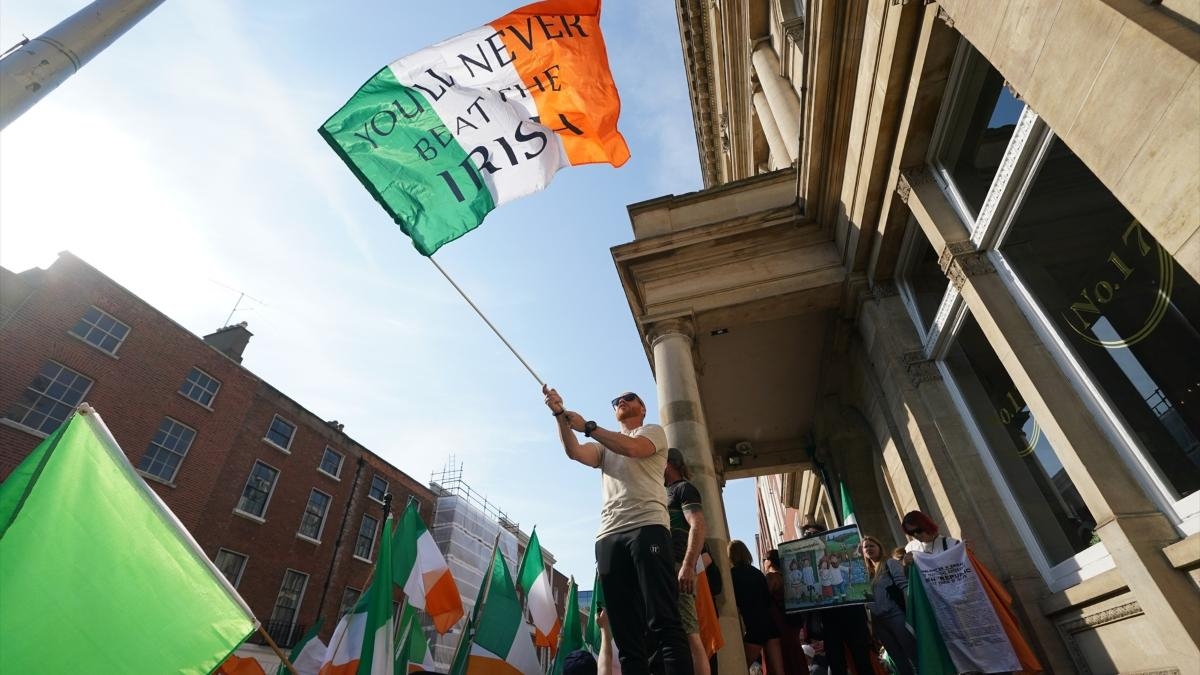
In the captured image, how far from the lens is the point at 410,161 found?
16.2ft

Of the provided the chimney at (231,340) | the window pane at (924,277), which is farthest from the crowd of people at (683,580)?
the chimney at (231,340)

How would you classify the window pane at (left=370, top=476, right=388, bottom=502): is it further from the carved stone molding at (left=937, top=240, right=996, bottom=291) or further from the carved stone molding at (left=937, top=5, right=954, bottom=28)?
the carved stone molding at (left=937, top=5, right=954, bottom=28)

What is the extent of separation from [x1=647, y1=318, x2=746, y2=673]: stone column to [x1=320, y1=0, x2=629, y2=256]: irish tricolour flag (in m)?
3.18

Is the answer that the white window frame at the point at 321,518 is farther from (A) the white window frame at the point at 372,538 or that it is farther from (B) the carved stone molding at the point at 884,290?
(B) the carved stone molding at the point at 884,290

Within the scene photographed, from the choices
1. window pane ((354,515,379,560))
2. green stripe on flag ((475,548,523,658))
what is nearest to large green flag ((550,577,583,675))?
green stripe on flag ((475,548,523,658))

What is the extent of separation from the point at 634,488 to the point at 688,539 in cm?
106

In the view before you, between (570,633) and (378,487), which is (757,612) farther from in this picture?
(378,487)

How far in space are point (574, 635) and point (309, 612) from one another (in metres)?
17.6

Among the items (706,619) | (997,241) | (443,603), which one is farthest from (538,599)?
(997,241)

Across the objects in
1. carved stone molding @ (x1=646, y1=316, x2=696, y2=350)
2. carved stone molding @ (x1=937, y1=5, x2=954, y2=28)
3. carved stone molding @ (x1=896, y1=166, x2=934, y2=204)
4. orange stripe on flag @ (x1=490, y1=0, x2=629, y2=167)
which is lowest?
carved stone molding @ (x1=937, y1=5, x2=954, y2=28)

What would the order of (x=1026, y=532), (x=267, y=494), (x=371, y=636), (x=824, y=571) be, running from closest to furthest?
(x=1026, y=532) < (x=371, y=636) < (x=824, y=571) < (x=267, y=494)

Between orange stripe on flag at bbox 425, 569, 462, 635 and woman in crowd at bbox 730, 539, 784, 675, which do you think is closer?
woman in crowd at bbox 730, 539, 784, 675

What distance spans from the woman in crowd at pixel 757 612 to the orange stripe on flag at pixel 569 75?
4557mm

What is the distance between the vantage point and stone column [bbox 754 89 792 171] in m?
12.7
